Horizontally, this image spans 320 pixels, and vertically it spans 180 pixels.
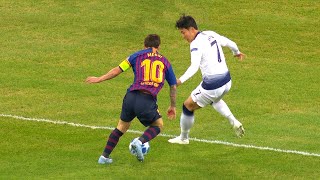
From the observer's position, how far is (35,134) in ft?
60.2

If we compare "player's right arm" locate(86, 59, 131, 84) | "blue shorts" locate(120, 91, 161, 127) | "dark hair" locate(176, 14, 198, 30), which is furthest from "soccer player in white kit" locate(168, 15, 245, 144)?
"player's right arm" locate(86, 59, 131, 84)

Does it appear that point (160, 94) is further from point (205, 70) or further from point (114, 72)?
point (114, 72)

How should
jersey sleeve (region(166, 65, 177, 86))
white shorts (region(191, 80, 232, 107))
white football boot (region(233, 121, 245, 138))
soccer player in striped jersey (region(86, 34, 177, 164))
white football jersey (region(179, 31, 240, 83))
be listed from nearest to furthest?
soccer player in striped jersey (region(86, 34, 177, 164)) < jersey sleeve (region(166, 65, 177, 86)) < white football jersey (region(179, 31, 240, 83)) < white shorts (region(191, 80, 232, 107)) < white football boot (region(233, 121, 245, 138))

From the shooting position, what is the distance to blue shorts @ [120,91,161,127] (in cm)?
1578

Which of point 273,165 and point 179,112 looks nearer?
point 273,165

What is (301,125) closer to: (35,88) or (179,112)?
(179,112)

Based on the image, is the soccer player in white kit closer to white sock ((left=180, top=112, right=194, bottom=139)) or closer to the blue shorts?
white sock ((left=180, top=112, right=194, bottom=139))

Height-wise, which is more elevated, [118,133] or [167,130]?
[118,133]

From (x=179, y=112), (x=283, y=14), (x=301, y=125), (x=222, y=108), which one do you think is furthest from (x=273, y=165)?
(x=283, y=14)

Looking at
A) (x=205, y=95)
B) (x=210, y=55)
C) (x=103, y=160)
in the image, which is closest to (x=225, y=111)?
(x=205, y=95)

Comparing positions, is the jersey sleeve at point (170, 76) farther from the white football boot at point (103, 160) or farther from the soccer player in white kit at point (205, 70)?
the white football boot at point (103, 160)

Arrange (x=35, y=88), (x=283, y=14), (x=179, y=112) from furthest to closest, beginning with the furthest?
1. (x=283, y=14)
2. (x=35, y=88)
3. (x=179, y=112)

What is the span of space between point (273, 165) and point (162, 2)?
17.9 m

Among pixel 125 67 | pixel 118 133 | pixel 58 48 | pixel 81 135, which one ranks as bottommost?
pixel 58 48
